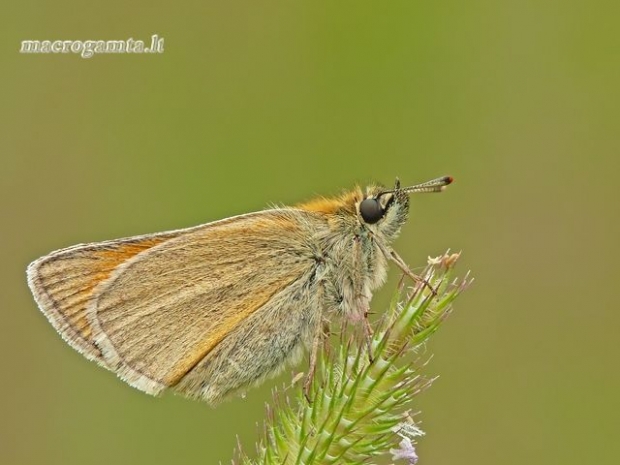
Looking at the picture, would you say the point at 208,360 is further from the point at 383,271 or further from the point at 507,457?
the point at 507,457

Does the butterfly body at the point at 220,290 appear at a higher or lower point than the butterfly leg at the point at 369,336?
higher

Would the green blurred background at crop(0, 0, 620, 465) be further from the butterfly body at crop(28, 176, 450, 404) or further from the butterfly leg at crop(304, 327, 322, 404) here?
the butterfly leg at crop(304, 327, 322, 404)

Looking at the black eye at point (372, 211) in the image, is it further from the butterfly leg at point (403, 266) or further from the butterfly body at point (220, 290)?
the butterfly leg at point (403, 266)

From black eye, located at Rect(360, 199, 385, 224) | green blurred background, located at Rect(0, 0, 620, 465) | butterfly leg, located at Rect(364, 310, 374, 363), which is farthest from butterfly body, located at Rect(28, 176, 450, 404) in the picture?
green blurred background, located at Rect(0, 0, 620, 465)
